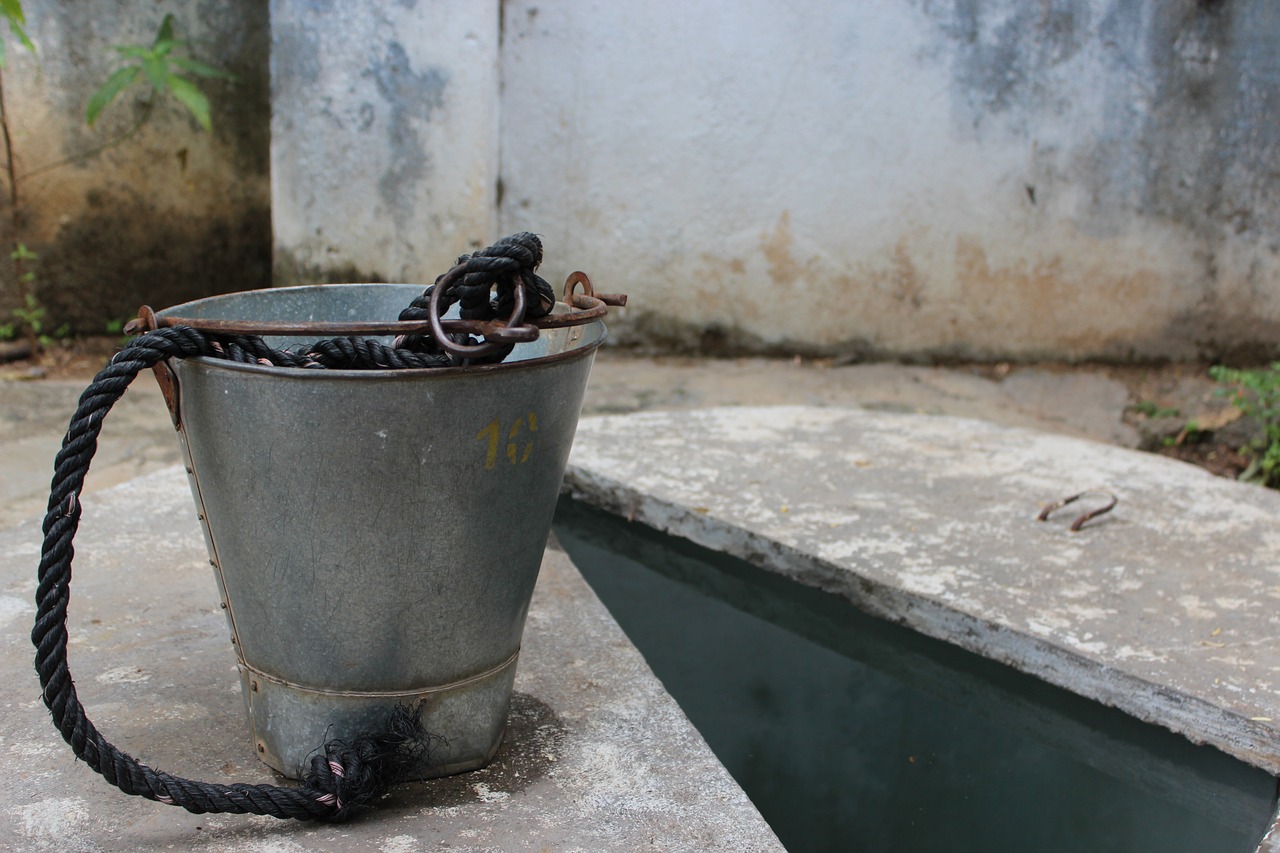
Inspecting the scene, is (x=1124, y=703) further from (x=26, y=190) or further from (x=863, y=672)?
(x=26, y=190)

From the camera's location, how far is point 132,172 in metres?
4.38

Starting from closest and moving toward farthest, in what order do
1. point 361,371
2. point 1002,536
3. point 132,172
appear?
point 361,371 < point 1002,536 < point 132,172

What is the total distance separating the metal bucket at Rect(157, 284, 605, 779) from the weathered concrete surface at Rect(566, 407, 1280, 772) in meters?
0.87

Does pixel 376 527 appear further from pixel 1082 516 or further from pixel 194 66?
pixel 194 66

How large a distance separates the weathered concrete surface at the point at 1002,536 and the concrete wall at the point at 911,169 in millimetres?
1755

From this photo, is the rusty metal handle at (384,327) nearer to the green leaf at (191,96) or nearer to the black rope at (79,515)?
the black rope at (79,515)

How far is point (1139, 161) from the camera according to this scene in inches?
183

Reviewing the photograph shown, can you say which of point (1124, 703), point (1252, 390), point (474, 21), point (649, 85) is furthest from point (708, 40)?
point (1124, 703)

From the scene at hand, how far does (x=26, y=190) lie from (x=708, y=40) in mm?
2768

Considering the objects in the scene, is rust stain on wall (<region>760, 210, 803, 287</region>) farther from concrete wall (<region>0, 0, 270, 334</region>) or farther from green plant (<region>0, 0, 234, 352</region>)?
green plant (<region>0, 0, 234, 352</region>)

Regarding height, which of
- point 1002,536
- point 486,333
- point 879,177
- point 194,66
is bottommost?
point 1002,536

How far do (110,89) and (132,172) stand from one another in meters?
0.48

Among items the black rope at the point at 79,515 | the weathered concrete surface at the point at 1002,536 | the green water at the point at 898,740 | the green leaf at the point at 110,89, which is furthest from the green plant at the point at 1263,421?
the green leaf at the point at 110,89

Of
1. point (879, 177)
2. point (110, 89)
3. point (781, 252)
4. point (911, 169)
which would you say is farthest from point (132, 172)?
point (911, 169)
